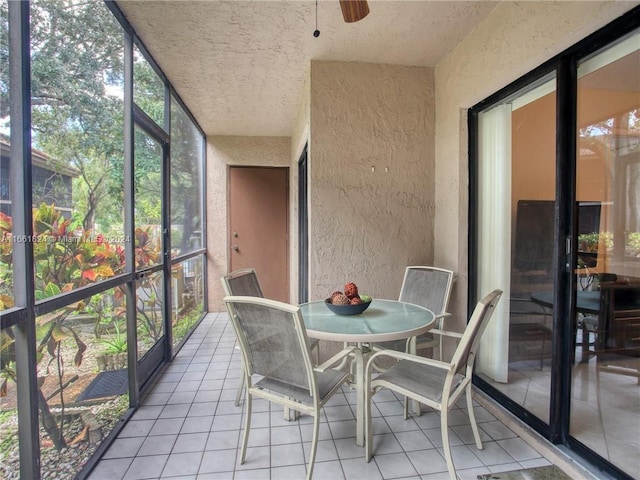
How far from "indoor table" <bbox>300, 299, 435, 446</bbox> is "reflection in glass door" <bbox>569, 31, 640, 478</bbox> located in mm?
870

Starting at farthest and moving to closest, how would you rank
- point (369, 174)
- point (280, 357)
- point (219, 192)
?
1. point (219, 192)
2. point (369, 174)
3. point (280, 357)

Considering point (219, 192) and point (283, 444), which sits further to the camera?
point (219, 192)

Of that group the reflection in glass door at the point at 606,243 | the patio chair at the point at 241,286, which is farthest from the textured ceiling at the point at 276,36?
the patio chair at the point at 241,286

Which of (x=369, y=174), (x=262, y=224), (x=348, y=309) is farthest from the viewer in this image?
(x=262, y=224)

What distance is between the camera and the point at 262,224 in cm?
471

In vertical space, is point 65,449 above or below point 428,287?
below

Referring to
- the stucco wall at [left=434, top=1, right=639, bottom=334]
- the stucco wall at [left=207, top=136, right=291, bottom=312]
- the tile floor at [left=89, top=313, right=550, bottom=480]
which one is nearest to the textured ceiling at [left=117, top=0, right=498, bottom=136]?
the stucco wall at [left=434, top=1, right=639, bottom=334]

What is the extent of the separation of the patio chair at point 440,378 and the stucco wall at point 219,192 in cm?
331

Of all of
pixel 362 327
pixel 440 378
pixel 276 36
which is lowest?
pixel 440 378

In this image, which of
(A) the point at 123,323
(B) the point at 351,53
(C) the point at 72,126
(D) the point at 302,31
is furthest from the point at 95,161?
(B) the point at 351,53

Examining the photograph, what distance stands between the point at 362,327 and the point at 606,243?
4.62ft

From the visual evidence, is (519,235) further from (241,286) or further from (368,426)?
(241,286)

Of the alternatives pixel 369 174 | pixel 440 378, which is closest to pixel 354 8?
pixel 369 174

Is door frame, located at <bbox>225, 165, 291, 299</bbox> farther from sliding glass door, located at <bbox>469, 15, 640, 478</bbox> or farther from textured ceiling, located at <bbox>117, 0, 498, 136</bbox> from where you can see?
sliding glass door, located at <bbox>469, 15, 640, 478</bbox>
